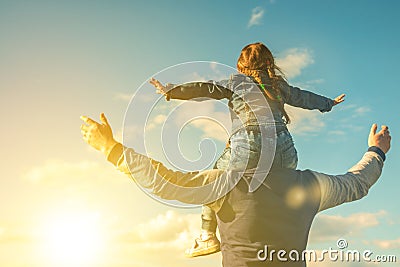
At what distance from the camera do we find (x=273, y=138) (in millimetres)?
5414

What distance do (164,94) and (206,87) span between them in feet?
1.65

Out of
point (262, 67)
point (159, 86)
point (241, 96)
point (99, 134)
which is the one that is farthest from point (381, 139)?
point (99, 134)

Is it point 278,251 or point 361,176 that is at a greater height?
point 361,176

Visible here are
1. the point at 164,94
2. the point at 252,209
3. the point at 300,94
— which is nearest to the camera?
the point at 252,209

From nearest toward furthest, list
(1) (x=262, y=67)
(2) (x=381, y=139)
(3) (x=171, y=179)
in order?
(3) (x=171, y=179), (1) (x=262, y=67), (2) (x=381, y=139)

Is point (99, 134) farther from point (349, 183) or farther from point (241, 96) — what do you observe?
point (349, 183)

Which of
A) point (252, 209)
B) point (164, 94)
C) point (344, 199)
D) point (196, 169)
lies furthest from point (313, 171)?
point (164, 94)

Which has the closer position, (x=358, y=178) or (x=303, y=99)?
(x=358, y=178)

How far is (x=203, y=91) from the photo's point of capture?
5.90 m

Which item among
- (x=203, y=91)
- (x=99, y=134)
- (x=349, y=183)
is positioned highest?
(x=203, y=91)

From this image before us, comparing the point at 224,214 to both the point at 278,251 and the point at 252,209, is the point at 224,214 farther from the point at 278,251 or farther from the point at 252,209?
the point at 278,251

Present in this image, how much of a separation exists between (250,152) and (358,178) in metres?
1.34

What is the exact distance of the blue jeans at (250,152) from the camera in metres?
5.29

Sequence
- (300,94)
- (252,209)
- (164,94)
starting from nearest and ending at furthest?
(252,209), (164,94), (300,94)
